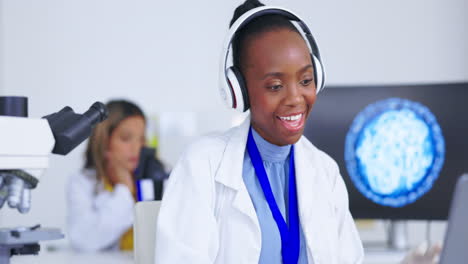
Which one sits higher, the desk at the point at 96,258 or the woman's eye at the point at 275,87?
the woman's eye at the point at 275,87

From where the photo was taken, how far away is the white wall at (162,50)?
3.43m

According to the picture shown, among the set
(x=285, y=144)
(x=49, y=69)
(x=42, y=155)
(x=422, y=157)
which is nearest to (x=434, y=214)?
(x=422, y=157)

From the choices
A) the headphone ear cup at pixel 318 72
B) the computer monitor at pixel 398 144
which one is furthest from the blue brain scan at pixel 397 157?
the headphone ear cup at pixel 318 72

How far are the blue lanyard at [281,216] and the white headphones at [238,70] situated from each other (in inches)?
4.8

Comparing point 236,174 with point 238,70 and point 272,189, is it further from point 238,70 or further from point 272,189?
point 238,70

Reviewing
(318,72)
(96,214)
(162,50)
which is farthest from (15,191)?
(162,50)

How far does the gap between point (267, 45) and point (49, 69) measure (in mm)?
2339

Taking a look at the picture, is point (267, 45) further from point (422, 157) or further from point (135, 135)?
point (135, 135)

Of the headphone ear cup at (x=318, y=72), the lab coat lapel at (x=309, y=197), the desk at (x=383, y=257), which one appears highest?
the headphone ear cup at (x=318, y=72)

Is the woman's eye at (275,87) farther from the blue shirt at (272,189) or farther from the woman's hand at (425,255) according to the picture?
the woman's hand at (425,255)

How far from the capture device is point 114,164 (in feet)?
9.87

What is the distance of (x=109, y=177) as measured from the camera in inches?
120

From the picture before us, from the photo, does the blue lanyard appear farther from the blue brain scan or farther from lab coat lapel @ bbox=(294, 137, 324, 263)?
the blue brain scan

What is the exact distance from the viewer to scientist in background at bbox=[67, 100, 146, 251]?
285 cm
